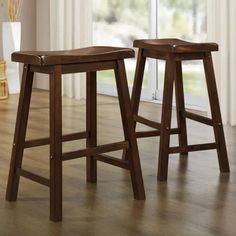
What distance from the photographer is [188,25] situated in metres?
5.79

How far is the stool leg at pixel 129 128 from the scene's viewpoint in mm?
3039

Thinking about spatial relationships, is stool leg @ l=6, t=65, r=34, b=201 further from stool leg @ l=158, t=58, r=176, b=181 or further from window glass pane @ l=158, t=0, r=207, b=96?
window glass pane @ l=158, t=0, r=207, b=96

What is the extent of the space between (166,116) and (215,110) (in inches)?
11.2

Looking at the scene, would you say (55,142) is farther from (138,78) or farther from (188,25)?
(188,25)

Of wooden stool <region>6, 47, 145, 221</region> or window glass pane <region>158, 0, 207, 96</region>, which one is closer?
wooden stool <region>6, 47, 145, 221</region>

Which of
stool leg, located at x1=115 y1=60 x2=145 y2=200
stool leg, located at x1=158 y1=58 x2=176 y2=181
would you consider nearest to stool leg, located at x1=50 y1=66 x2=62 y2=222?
stool leg, located at x1=115 y1=60 x2=145 y2=200

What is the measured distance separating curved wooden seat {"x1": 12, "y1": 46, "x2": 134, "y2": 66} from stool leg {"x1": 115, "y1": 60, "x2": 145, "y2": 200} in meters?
0.05

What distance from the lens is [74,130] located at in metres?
4.80

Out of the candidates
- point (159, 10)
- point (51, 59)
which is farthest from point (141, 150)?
point (159, 10)

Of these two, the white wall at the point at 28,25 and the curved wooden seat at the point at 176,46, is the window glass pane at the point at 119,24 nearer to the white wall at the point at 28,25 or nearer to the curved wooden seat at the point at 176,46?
the white wall at the point at 28,25

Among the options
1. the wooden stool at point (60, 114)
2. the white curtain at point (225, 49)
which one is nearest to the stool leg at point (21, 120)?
the wooden stool at point (60, 114)

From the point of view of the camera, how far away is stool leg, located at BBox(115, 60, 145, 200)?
3039 millimetres

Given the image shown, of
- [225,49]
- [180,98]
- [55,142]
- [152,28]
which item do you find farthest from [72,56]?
[152,28]

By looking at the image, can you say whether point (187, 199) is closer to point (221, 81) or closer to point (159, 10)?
point (221, 81)
